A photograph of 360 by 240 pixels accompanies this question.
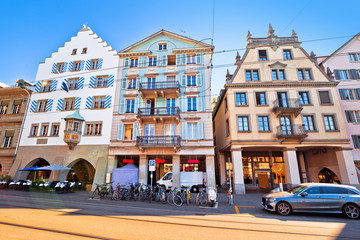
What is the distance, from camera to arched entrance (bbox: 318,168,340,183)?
21.6 m

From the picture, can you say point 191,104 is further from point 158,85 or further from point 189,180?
point 189,180

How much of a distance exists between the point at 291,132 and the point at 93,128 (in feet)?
76.0

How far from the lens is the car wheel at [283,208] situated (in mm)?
9425

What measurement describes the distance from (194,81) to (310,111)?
46.0 ft

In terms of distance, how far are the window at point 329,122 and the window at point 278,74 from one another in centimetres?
661

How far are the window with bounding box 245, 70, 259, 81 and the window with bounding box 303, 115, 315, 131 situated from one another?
717 centimetres

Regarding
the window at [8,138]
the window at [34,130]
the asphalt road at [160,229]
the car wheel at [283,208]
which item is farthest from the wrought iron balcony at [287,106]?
the window at [8,138]

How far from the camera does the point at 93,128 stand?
21.7m

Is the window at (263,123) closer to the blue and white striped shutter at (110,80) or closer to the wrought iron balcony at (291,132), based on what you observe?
the wrought iron balcony at (291,132)

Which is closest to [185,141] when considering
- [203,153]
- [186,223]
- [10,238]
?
[203,153]

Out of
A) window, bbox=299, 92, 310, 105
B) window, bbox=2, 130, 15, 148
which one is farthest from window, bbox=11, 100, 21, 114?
window, bbox=299, 92, 310, 105

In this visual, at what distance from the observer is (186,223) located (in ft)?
23.9

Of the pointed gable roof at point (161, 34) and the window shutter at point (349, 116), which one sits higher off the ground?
the pointed gable roof at point (161, 34)

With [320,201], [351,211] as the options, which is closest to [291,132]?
[351,211]
